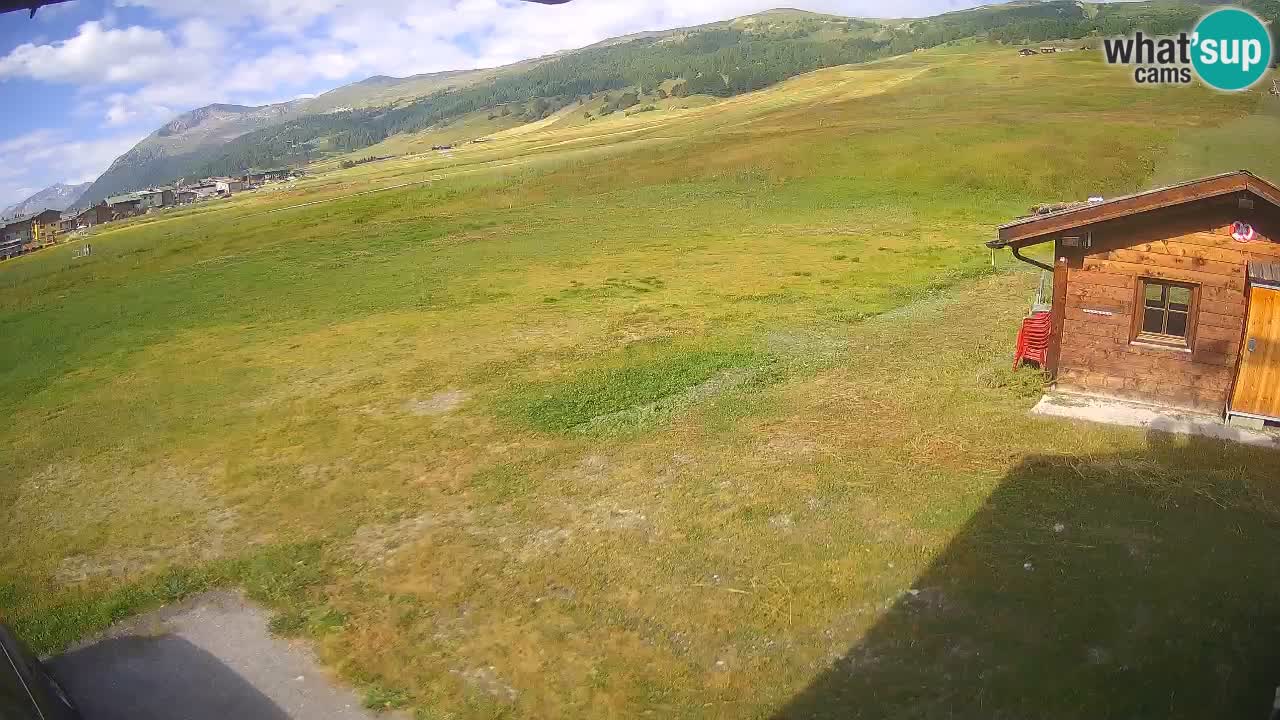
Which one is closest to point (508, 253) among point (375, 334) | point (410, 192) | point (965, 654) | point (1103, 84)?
point (375, 334)

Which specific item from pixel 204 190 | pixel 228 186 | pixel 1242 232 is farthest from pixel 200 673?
pixel 204 190

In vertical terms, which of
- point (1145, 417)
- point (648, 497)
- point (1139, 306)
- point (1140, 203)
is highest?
point (1140, 203)

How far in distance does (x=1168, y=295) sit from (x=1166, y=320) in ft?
2.06

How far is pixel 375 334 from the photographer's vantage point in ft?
85.8

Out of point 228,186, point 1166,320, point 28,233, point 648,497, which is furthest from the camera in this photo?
point 228,186

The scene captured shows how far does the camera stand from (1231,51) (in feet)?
276

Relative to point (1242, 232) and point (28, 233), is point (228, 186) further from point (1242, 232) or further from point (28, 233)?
point (1242, 232)

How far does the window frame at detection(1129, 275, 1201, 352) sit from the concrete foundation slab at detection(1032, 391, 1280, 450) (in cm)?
127

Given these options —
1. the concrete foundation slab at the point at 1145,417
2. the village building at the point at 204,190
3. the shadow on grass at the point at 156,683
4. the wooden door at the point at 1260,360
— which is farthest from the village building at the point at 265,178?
the wooden door at the point at 1260,360

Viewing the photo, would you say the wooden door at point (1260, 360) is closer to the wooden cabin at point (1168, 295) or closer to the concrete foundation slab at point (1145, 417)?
the wooden cabin at point (1168, 295)

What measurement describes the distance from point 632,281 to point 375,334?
10595mm

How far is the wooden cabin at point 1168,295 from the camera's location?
13.9m

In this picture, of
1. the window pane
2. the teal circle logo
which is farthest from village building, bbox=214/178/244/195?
the window pane

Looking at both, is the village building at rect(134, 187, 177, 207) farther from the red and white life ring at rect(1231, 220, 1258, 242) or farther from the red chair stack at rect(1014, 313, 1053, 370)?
the red and white life ring at rect(1231, 220, 1258, 242)
